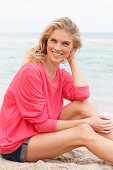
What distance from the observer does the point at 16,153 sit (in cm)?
239

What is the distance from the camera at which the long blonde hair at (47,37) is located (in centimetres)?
242

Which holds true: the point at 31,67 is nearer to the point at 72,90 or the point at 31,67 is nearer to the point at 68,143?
the point at 72,90

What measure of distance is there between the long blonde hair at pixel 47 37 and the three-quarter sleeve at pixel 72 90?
1.13ft

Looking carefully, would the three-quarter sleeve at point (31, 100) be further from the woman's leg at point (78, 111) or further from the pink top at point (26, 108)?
the woman's leg at point (78, 111)

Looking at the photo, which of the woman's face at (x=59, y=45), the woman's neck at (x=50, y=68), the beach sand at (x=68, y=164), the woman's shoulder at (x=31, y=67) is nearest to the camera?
the beach sand at (x=68, y=164)

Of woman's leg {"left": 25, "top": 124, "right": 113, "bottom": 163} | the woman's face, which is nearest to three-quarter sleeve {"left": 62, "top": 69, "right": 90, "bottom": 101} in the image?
the woman's face

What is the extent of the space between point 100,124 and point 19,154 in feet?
2.39

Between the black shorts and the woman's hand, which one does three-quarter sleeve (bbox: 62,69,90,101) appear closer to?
the woman's hand

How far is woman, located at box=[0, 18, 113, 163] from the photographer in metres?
2.27

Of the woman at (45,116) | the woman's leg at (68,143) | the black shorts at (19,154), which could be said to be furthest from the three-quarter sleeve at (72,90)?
the black shorts at (19,154)

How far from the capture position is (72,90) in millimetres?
2760

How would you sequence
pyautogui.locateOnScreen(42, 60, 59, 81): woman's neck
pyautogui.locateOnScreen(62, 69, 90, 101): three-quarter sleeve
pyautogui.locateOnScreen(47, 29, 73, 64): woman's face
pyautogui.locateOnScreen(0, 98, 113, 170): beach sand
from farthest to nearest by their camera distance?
1. pyautogui.locateOnScreen(62, 69, 90, 101): three-quarter sleeve
2. pyautogui.locateOnScreen(42, 60, 59, 81): woman's neck
3. pyautogui.locateOnScreen(47, 29, 73, 64): woman's face
4. pyautogui.locateOnScreen(0, 98, 113, 170): beach sand

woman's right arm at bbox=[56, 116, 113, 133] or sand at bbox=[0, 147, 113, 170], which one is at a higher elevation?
woman's right arm at bbox=[56, 116, 113, 133]

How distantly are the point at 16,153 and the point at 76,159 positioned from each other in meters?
0.57
